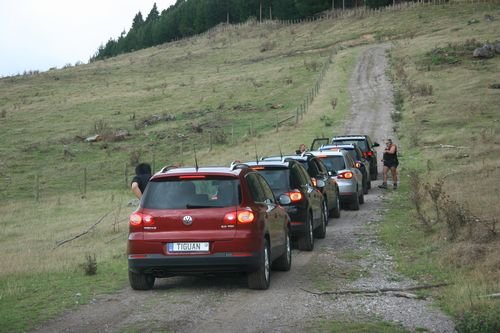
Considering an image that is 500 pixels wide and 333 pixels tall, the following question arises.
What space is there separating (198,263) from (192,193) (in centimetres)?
93

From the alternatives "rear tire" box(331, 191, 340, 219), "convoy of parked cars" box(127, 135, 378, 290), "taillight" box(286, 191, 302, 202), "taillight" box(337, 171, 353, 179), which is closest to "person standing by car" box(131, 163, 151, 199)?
"taillight" box(286, 191, 302, 202)

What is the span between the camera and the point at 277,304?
9.63m

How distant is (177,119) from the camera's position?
54.2 meters

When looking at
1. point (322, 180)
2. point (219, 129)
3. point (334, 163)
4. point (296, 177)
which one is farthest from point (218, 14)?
point (296, 177)

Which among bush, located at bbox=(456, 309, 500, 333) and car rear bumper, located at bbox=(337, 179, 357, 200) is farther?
car rear bumper, located at bbox=(337, 179, 357, 200)

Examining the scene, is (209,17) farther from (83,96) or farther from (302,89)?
(302,89)

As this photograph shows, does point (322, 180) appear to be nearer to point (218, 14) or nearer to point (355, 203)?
point (355, 203)

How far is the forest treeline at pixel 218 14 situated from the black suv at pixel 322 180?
309ft

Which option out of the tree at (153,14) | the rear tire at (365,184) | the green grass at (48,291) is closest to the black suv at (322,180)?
the green grass at (48,291)

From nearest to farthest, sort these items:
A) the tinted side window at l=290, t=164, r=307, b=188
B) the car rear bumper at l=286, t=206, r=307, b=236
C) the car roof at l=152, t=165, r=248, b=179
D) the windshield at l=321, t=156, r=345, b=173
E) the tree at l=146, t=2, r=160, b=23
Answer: the car roof at l=152, t=165, r=248, b=179 → the car rear bumper at l=286, t=206, r=307, b=236 → the tinted side window at l=290, t=164, r=307, b=188 → the windshield at l=321, t=156, r=345, b=173 → the tree at l=146, t=2, r=160, b=23

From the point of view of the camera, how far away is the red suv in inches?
397

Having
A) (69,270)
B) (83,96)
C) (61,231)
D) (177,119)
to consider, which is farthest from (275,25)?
(69,270)

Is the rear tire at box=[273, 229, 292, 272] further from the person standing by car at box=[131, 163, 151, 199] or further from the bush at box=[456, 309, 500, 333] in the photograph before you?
the bush at box=[456, 309, 500, 333]

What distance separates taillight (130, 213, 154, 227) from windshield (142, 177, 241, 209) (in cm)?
15
